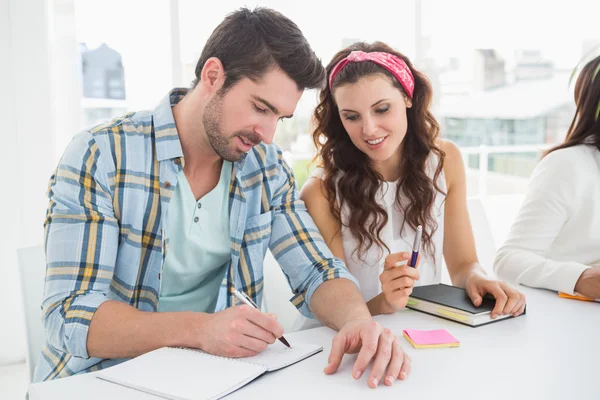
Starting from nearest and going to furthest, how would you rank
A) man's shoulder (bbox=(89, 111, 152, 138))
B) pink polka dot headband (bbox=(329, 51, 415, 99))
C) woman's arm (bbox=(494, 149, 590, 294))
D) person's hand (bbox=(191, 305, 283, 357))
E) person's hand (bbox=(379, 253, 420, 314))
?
person's hand (bbox=(191, 305, 283, 357)), person's hand (bbox=(379, 253, 420, 314)), man's shoulder (bbox=(89, 111, 152, 138)), woman's arm (bbox=(494, 149, 590, 294)), pink polka dot headband (bbox=(329, 51, 415, 99))

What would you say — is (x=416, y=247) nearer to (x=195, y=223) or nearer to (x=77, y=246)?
(x=195, y=223)

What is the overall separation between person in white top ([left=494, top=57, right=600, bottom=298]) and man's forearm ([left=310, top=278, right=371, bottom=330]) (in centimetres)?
55

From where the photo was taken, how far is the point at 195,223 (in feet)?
4.96

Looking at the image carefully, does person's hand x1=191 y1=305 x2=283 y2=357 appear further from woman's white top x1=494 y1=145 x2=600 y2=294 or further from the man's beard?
woman's white top x1=494 y1=145 x2=600 y2=294

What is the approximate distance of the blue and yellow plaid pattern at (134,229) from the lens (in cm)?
123

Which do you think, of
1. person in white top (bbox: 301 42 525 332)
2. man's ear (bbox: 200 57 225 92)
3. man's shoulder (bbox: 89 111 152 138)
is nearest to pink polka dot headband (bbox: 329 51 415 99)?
person in white top (bbox: 301 42 525 332)

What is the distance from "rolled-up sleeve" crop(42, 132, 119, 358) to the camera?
1183 millimetres

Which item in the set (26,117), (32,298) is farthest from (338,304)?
(26,117)

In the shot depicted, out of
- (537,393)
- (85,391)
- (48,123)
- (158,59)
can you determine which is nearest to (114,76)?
(158,59)

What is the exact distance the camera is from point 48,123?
10.2 feet

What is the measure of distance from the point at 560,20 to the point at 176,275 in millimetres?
4503

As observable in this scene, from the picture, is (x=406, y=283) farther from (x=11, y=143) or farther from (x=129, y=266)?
(x=11, y=143)

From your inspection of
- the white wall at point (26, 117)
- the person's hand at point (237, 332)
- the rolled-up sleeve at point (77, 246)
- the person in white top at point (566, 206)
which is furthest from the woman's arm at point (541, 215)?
the white wall at point (26, 117)

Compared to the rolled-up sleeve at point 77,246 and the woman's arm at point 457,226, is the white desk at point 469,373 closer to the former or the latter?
the rolled-up sleeve at point 77,246
